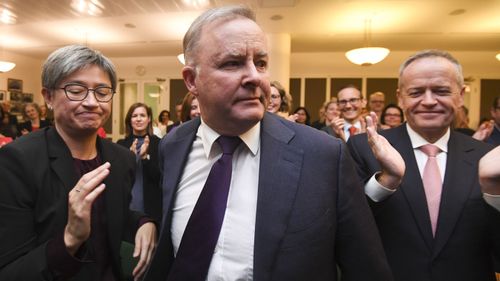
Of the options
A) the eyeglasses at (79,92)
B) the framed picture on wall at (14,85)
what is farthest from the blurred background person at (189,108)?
the framed picture on wall at (14,85)

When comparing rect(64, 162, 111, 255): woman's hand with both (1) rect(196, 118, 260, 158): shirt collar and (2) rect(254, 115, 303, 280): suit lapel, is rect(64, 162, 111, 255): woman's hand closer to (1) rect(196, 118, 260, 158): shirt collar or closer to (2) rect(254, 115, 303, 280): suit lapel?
(1) rect(196, 118, 260, 158): shirt collar

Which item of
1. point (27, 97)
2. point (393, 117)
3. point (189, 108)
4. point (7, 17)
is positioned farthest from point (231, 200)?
point (27, 97)

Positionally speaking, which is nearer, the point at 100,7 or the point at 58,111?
the point at 58,111

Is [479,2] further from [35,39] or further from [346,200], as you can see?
[35,39]

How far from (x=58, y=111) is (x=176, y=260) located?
81 centimetres

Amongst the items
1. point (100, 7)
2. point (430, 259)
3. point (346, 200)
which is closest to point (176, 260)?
point (346, 200)

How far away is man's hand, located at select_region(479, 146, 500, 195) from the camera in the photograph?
0.92 meters

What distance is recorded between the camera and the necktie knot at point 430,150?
1.37 m

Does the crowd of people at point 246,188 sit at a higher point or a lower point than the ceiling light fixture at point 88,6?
lower

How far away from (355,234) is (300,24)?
19.1 ft

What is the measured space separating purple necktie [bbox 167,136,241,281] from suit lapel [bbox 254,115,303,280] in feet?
0.47

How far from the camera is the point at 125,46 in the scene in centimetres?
828

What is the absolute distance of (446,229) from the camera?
1.22 meters

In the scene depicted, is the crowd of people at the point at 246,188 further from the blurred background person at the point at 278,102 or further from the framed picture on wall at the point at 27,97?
the framed picture on wall at the point at 27,97
